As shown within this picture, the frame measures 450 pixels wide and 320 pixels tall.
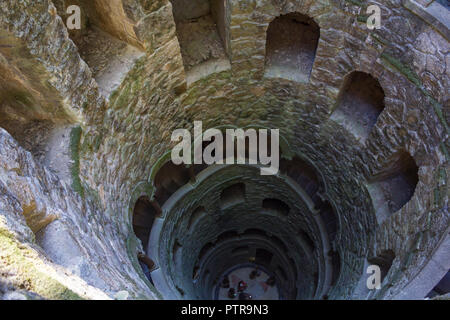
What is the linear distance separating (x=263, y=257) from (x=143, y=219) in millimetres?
6944

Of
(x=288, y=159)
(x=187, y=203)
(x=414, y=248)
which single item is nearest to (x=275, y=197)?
(x=288, y=159)

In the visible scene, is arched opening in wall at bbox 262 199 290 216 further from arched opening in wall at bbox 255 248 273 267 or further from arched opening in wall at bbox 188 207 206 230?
arched opening in wall at bbox 255 248 273 267

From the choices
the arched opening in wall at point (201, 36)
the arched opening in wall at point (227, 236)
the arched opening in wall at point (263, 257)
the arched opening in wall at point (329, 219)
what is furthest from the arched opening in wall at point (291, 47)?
the arched opening in wall at point (263, 257)

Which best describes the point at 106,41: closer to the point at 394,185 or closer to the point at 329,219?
the point at 394,185

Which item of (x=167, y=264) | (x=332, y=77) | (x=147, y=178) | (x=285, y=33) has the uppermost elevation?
(x=285, y=33)

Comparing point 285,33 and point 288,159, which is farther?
point 288,159

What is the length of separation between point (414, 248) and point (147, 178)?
4672 millimetres

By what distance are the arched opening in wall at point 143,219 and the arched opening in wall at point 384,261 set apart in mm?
4423

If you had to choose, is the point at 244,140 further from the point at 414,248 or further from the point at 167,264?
the point at 414,248

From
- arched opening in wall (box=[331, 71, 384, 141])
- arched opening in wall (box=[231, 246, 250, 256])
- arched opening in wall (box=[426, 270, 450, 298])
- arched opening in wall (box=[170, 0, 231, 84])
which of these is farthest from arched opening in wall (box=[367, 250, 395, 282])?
arched opening in wall (box=[231, 246, 250, 256])

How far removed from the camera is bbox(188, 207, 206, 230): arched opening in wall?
30.6 ft

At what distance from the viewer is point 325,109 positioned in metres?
7.10

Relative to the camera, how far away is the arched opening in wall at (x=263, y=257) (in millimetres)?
12827

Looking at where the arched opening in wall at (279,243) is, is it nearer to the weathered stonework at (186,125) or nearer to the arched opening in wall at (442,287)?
the weathered stonework at (186,125)
